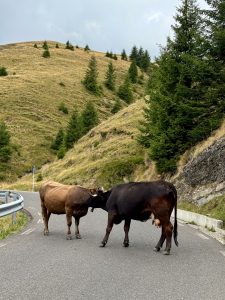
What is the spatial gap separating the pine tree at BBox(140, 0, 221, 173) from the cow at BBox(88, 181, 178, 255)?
16.8m

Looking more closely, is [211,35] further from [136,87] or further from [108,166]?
[136,87]

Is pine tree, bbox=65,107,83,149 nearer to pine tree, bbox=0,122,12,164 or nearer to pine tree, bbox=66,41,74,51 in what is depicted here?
pine tree, bbox=0,122,12,164

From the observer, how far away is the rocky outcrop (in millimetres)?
23703

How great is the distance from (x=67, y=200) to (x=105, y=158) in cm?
3551

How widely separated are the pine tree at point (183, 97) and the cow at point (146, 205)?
1675cm

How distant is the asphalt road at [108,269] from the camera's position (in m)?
7.08

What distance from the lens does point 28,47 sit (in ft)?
485

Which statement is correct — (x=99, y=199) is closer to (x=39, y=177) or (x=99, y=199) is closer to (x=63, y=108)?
(x=39, y=177)

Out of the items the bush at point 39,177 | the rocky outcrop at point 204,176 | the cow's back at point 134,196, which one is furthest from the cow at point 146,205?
the bush at point 39,177

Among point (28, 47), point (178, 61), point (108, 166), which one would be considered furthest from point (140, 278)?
point (28, 47)

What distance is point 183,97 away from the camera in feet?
98.2

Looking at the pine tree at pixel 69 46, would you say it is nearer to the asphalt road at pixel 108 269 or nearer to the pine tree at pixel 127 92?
the pine tree at pixel 127 92

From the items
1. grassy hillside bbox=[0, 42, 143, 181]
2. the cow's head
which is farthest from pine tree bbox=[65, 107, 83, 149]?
the cow's head

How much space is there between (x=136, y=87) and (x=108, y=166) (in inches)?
2888
